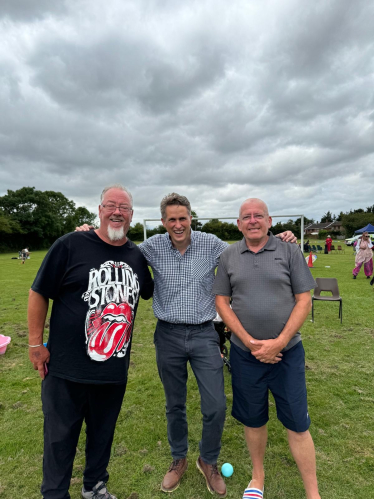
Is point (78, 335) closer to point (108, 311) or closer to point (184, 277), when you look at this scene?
point (108, 311)

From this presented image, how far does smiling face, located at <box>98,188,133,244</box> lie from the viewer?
7.22ft

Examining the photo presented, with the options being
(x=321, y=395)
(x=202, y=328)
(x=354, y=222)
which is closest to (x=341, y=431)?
(x=321, y=395)

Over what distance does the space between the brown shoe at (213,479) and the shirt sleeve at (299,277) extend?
160 centimetres

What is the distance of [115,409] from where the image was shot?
227 centimetres

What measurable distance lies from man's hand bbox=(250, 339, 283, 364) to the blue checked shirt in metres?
0.45

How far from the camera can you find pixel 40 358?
6.91 ft

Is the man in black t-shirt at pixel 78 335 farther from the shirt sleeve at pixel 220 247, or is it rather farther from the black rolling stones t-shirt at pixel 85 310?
the shirt sleeve at pixel 220 247

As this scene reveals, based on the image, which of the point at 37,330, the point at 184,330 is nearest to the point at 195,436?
the point at 184,330

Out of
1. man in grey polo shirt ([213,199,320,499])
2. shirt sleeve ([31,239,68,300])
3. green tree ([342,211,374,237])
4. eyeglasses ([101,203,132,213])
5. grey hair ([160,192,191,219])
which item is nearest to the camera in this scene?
shirt sleeve ([31,239,68,300])

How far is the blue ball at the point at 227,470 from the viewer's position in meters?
2.55

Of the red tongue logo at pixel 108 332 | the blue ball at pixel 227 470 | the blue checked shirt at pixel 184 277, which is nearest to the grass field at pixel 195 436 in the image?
the blue ball at pixel 227 470

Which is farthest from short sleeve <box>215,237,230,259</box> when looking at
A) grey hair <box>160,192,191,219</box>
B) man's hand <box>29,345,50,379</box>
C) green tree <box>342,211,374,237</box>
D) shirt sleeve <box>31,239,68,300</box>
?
green tree <box>342,211,374,237</box>

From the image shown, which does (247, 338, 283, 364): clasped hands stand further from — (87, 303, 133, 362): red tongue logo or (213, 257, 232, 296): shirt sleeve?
(87, 303, 133, 362): red tongue logo

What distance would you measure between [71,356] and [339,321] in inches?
274
